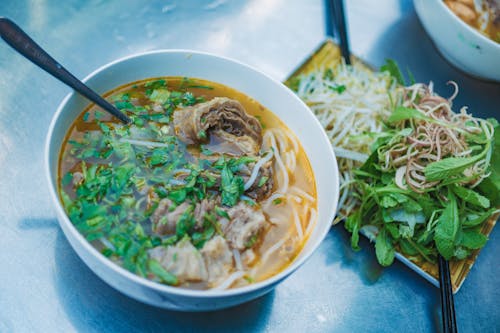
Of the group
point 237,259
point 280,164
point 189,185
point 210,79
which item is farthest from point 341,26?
point 237,259

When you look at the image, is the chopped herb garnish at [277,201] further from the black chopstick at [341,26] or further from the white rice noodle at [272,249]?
the black chopstick at [341,26]

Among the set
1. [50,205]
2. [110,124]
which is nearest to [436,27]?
[110,124]

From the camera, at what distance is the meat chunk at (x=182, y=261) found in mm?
1572

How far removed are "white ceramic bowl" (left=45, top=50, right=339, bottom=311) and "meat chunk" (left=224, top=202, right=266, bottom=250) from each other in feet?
0.63

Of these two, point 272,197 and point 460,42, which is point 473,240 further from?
point 460,42

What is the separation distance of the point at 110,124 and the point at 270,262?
0.84 m

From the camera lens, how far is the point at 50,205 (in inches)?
81.5

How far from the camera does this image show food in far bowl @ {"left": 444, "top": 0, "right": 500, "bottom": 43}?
9.41 ft

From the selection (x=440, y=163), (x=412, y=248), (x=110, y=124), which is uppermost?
(x=110, y=124)

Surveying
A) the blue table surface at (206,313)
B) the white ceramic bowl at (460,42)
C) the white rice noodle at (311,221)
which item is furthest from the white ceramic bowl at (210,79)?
the white ceramic bowl at (460,42)

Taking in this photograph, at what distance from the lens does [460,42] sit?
2.75m

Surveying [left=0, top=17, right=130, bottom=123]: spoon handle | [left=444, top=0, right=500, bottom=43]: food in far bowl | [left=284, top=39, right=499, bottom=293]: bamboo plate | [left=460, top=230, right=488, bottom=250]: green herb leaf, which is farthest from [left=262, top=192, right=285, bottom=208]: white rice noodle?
[left=444, top=0, right=500, bottom=43]: food in far bowl

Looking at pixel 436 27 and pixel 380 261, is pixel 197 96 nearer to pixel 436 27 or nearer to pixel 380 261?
pixel 380 261

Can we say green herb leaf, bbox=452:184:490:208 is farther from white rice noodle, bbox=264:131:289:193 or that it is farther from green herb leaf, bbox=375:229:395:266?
white rice noodle, bbox=264:131:289:193
